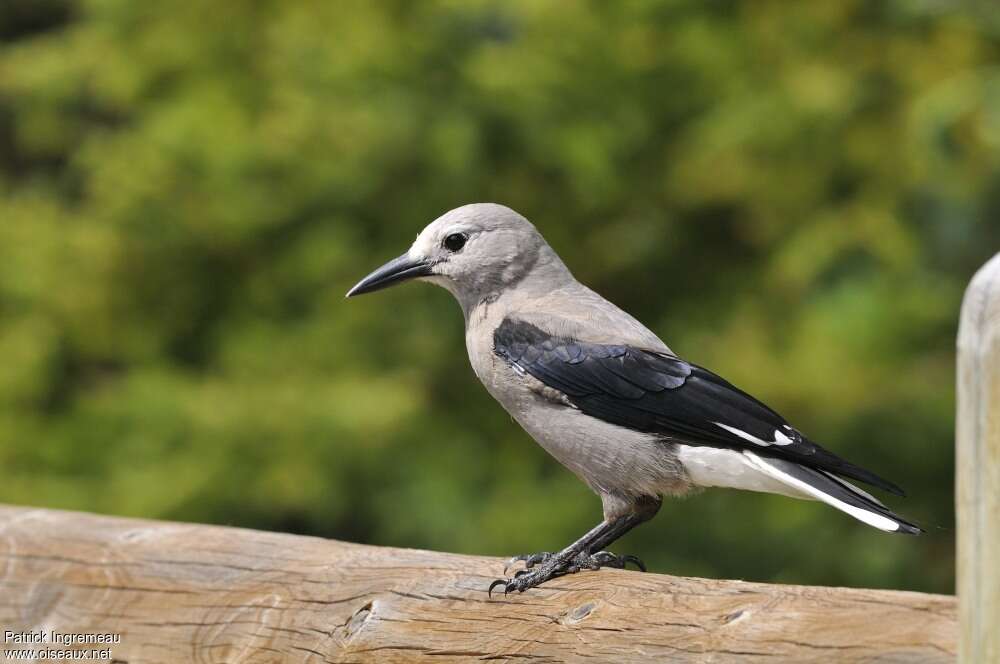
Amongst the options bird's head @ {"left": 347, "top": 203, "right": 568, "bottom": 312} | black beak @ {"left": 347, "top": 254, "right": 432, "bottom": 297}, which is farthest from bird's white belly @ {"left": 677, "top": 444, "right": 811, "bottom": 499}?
black beak @ {"left": 347, "top": 254, "right": 432, "bottom": 297}

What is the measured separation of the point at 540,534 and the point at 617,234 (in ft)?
4.98

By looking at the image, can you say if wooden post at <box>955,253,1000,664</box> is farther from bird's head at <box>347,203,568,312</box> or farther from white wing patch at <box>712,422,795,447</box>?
bird's head at <box>347,203,568,312</box>

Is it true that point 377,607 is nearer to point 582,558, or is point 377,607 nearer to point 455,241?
point 582,558

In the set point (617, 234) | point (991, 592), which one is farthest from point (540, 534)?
point (991, 592)

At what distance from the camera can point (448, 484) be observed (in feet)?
17.7

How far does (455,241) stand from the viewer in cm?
281

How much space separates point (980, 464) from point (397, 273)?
165 centimetres

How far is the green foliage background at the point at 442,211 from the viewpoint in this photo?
17.2ft

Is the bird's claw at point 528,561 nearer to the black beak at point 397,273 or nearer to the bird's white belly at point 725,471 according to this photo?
the bird's white belly at point 725,471

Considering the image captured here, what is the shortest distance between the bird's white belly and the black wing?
0.02m

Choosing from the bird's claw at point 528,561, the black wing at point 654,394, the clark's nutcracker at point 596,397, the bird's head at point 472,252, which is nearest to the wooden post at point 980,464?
the clark's nutcracker at point 596,397

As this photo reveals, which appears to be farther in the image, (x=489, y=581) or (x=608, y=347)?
(x=608, y=347)

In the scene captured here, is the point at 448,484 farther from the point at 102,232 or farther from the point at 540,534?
the point at 102,232

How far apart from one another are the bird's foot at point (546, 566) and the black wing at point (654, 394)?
0.28 m
